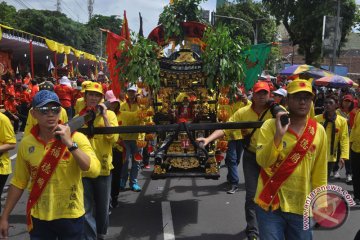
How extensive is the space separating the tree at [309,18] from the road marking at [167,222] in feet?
86.3

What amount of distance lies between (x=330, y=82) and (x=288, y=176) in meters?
13.8

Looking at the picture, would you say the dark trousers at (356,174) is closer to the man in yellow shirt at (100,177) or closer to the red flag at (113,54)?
the red flag at (113,54)

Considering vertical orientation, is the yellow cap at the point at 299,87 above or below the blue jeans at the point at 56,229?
above

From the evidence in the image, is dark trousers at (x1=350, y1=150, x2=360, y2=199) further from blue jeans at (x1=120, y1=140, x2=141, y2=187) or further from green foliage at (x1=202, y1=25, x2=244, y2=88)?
blue jeans at (x1=120, y1=140, x2=141, y2=187)

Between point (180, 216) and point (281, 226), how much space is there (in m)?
3.07

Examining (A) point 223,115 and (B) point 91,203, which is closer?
(B) point 91,203

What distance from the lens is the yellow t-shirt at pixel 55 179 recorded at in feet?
9.86

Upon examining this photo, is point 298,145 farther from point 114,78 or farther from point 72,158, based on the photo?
point 114,78

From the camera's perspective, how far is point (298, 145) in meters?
3.11

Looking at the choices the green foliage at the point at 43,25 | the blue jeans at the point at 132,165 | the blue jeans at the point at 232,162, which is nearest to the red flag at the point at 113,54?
the blue jeans at the point at 132,165

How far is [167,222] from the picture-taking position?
586 cm

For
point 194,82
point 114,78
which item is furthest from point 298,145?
point 114,78

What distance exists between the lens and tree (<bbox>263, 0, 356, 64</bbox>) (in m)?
Result: 29.9

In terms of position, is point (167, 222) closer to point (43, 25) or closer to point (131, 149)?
point (131, 149)
